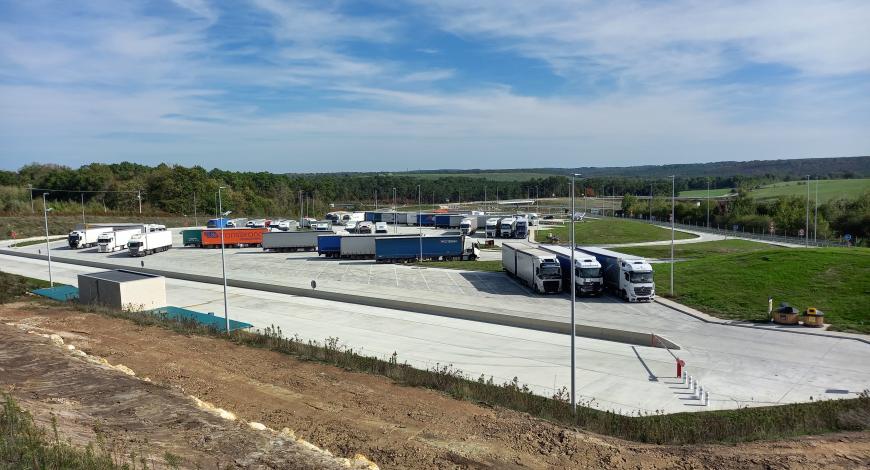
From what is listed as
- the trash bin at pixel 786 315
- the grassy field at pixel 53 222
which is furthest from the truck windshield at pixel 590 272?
the grassy field at pixel 53 222

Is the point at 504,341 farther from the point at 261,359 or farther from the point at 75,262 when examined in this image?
the point at 75,262

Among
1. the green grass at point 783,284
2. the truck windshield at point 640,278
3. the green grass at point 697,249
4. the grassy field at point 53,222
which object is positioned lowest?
the green grass at point 697,249

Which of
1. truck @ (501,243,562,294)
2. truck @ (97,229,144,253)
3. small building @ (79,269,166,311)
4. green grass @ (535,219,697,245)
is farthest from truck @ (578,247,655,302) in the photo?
truck @ (97,229,144,253)

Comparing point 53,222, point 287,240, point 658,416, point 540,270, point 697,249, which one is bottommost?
point 697,249

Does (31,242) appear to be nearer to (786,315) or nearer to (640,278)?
(640,278)

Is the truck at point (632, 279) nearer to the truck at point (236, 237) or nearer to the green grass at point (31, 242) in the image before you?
the truck at point (236, 237)

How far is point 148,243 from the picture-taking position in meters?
67.4

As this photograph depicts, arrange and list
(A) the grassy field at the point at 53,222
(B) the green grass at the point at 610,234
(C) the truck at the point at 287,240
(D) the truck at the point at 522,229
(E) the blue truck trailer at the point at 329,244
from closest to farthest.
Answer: (E) the blue truck trailer at the point at 329,244, (C) the truck at the point at 287,240, (B) the green grass at the point at 610,234, (D) the truck at the point at 522,229, (A) the grassy field at the point at 53,222

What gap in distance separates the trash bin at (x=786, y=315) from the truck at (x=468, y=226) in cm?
5542

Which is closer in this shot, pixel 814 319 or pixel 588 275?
pixel 814 319

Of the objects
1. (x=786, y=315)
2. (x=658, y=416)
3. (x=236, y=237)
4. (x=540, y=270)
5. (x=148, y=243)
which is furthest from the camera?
(x=236, y=237)

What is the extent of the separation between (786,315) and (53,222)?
Result: 11082 centimetres

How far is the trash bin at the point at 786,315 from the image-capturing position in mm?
30781

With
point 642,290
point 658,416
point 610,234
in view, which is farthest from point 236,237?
point 658,416
